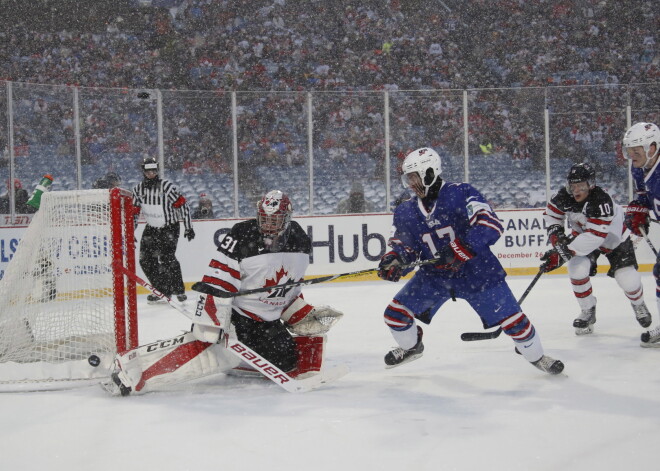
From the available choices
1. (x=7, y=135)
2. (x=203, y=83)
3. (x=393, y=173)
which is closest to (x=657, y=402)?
(x=393, y=173)

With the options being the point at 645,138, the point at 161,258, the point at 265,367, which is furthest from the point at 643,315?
the point at 161,258

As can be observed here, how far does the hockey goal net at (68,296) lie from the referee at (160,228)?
2.34m

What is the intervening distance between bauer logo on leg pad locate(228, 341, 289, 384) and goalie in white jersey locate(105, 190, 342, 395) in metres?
0.07

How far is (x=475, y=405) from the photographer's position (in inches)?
111

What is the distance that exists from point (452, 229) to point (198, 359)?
1.23m

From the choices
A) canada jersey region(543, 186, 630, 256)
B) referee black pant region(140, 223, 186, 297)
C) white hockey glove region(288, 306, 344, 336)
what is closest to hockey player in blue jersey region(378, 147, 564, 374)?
white hockey glove region(288, 306, 344, 336)

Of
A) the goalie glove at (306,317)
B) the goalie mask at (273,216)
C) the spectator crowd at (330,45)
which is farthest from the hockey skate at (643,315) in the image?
the spectator crowd at (330,45)

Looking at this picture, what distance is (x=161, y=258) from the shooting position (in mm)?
6020

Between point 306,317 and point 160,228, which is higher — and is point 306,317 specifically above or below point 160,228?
below

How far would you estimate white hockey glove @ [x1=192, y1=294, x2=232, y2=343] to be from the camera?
299cm

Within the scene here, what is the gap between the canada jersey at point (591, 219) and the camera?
3996mm

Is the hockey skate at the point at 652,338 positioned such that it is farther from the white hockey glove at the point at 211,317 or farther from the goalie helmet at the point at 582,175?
the white hockey glove at the point at 211,317

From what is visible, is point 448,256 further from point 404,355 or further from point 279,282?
point 279,282

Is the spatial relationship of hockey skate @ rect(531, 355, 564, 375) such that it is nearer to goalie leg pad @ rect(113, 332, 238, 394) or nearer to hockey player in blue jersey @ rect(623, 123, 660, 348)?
hockey player in blue jersey @ rect(623, 123, 660, 348)
